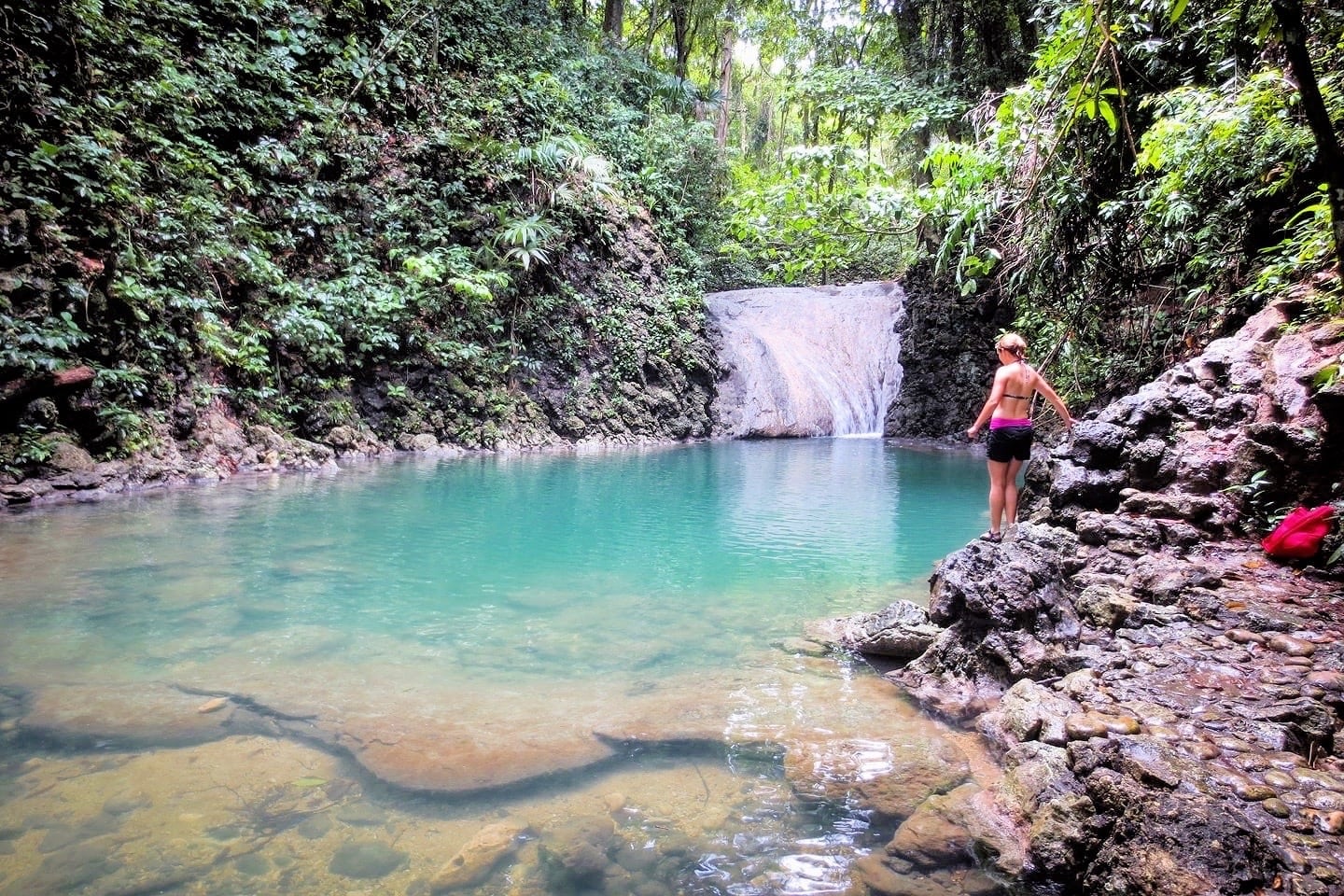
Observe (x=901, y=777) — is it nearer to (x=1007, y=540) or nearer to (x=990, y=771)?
(x=990, y=771)

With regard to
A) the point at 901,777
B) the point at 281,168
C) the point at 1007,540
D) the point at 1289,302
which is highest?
the point at 281,168

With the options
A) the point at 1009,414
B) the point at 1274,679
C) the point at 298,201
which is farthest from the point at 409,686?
the point at 298,201

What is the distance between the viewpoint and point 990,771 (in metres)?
3.07

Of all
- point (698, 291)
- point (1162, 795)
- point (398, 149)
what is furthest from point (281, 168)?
point (1162, 795)

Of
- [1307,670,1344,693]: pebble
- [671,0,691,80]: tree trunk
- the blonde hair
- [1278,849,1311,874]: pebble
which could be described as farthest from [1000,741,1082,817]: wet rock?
[671,0,691,80]: tree trunk

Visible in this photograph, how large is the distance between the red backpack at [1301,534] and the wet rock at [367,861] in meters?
4.32

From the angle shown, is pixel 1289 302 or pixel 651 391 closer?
pixel 1289 302

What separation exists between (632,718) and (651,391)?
47.5ft

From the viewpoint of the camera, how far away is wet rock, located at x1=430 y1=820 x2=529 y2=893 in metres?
2.35

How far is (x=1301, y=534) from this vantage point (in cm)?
377

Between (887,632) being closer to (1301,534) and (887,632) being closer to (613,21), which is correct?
(1301,534)

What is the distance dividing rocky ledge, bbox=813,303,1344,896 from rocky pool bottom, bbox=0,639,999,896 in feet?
0.95

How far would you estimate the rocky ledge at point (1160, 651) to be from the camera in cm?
226

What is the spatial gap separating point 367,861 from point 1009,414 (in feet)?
16.8
